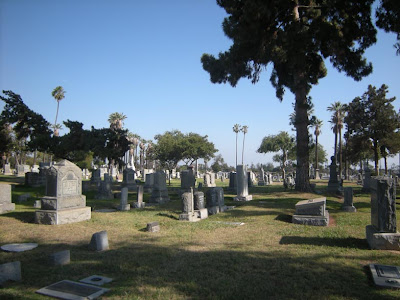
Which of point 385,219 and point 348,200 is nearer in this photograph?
point 385,219

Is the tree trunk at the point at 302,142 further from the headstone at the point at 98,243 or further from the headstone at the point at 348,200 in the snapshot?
the headstone at the point at 98,243

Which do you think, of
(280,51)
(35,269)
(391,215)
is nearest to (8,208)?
(35,269)

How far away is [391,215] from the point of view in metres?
6.15

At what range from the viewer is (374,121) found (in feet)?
105

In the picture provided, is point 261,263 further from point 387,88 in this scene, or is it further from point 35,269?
point 387,88

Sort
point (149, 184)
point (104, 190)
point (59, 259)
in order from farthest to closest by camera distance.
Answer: point (149, 184)
point (104, 190)
point (59, 259)

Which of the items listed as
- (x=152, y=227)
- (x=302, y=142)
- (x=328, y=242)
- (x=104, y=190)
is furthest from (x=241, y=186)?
(x=328, y=242)

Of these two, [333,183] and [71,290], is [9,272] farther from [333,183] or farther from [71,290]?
[333,183]

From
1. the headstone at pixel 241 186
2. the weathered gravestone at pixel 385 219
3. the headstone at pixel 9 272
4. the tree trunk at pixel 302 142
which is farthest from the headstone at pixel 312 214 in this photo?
the tree trunk at pixel 302 142

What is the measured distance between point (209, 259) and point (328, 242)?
3242mm

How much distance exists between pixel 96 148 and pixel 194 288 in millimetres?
22935

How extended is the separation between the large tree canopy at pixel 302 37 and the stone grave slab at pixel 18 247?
14.9 m

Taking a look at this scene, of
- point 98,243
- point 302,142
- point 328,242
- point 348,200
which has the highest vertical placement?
point 302,142

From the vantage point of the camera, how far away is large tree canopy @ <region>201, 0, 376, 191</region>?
55.1 ft
